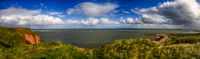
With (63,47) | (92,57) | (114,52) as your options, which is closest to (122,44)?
(114,52)

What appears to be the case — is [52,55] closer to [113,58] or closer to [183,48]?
[113,58]

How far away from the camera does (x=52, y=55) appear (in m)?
10.2

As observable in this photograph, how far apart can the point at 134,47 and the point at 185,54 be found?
4.79 ft

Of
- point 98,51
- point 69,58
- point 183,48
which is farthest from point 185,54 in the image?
point 69,58

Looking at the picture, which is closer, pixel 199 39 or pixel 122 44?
pixel 122 44

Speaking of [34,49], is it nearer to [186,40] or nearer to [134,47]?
[134,47]

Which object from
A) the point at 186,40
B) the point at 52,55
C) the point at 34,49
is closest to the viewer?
the point at 52,55

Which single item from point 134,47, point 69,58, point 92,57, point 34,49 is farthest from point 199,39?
point 34,49

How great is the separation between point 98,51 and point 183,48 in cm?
241

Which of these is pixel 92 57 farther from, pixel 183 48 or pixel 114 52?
pixel 183 48

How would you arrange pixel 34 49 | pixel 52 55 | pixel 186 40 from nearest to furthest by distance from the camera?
pixel 52 55 → pixel 34 49 → pixel 186 40

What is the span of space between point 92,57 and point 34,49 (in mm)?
2038

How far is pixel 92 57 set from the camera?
1065 centimetres

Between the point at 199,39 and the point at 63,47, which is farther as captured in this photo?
the point at 199,39
